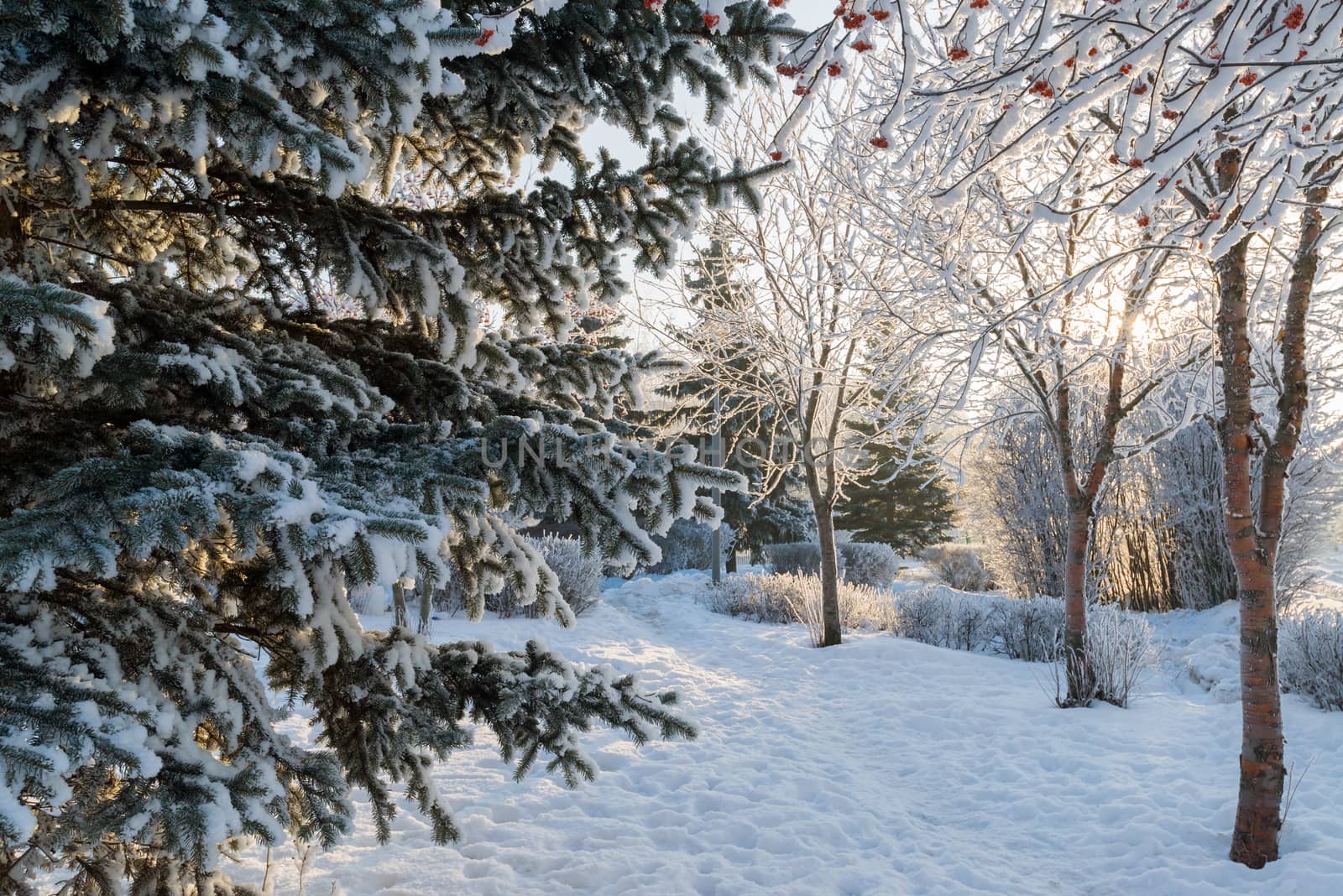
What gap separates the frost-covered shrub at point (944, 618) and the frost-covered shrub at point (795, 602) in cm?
31

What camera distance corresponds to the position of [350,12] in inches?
92.7

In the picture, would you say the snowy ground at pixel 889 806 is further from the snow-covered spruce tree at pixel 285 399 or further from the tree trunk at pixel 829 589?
the tree trunk at pixel 829 589

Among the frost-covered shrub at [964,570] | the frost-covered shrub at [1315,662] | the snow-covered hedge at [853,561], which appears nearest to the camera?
the frost-covered shrub at [1315,662]

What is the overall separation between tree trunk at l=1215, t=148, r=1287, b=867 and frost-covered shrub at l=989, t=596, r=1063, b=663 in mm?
4875

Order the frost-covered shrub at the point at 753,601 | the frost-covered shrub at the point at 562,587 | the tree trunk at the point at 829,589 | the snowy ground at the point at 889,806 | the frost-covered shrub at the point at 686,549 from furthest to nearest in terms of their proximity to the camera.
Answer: the frost-covered shrub at the point at 686,549 → the frost-covered shrub at the point at 753,601 → the frost-covered shrub at the point at 562,587 → the tree trunk at the point at 829,589 → the snowy ground at the point at 889,806

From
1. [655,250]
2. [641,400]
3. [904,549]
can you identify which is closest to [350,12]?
[655,250]

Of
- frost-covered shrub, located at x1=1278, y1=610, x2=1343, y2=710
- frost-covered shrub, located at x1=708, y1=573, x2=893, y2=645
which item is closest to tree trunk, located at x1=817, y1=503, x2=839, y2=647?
frost-covered shrub, located at x1=708, y1=573, x2=893, y2=645

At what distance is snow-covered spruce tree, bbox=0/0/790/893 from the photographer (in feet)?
5.98

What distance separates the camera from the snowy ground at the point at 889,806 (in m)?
3.79

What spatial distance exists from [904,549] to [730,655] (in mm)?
14496

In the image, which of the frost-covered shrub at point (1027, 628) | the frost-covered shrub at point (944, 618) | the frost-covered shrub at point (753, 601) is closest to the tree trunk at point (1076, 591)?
the frost-covered shrub at point (1027, 628)

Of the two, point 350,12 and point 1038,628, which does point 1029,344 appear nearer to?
point 1038,628

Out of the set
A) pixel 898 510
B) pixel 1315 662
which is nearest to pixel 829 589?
pixel 1315 662

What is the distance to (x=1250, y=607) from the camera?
387cm
